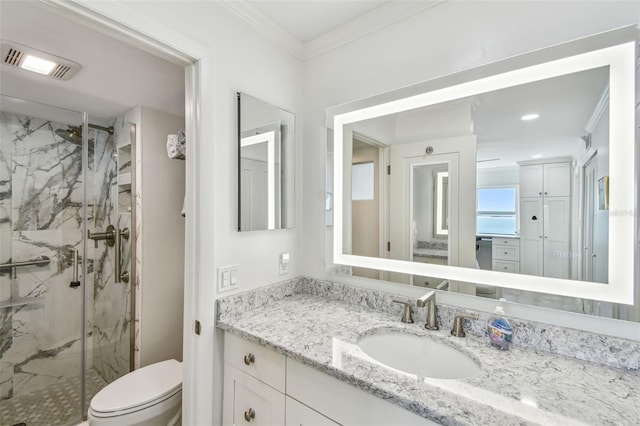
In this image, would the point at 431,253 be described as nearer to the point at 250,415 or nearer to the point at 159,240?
the point at 250,415

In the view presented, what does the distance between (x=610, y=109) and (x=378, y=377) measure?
115cm

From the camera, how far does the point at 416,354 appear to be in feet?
3.77

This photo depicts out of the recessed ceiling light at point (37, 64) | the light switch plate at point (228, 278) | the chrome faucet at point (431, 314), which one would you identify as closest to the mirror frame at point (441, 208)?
the chrome faucet at point (431, 314)

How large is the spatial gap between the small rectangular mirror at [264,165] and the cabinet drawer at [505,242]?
102 cm

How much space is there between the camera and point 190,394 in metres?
1.23

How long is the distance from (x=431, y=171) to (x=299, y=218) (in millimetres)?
805

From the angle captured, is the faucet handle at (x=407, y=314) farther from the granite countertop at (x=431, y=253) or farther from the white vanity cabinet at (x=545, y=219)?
the white vanity cabinet at (x=545, y=219)

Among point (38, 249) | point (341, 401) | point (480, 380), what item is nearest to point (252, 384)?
point (341, 401)

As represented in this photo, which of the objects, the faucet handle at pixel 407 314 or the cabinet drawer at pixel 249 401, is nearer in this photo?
the cabinet drawer at pixel 249 401

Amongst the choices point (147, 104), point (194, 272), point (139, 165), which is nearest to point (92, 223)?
point (139, 165)

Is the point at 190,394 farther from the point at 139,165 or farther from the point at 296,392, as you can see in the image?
the point at 139,165

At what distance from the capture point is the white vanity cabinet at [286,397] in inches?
32.4

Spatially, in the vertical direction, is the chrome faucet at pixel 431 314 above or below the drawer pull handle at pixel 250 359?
above

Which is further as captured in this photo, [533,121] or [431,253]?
[431,253]
